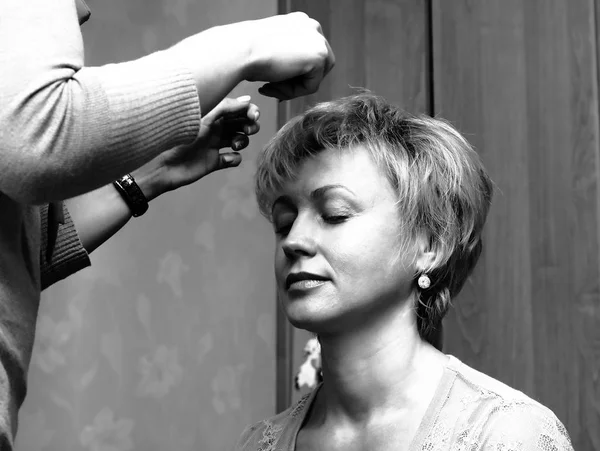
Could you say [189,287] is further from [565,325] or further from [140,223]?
[565,325]

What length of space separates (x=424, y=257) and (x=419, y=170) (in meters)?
0.16

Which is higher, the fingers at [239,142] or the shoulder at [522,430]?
the fingers at [239,142]

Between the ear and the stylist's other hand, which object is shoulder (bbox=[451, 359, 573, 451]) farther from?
the stylist's other hand

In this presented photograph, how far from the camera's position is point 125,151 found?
0.94 meters

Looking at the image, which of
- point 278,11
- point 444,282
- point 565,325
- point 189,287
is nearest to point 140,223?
point 189,287

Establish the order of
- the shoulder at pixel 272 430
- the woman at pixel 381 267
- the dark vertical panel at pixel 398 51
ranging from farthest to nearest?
the dark vertical panel at pixel 398 51 < the shoulder at pixel 272 430 < the woman at pixel 381 267

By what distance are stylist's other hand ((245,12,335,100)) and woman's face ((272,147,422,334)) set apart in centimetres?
39

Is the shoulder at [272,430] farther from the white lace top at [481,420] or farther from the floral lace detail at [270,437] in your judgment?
the white lace top at [481,420]

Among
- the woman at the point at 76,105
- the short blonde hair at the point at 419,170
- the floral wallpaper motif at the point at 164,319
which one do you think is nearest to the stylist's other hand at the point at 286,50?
the woman at the point at 76,105

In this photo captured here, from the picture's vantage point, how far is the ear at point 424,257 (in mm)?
1595

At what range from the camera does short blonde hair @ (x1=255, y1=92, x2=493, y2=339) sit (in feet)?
5.18

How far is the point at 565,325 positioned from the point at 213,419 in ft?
5.18

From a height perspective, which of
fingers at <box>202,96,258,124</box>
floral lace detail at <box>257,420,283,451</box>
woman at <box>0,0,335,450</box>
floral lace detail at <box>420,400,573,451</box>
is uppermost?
woman at <box>0,0,335,450</box>

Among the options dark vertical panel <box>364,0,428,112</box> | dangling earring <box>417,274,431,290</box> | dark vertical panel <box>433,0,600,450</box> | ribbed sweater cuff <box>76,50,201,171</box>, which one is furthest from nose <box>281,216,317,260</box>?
dark vertical panel <box>364,0,428,112</box>
